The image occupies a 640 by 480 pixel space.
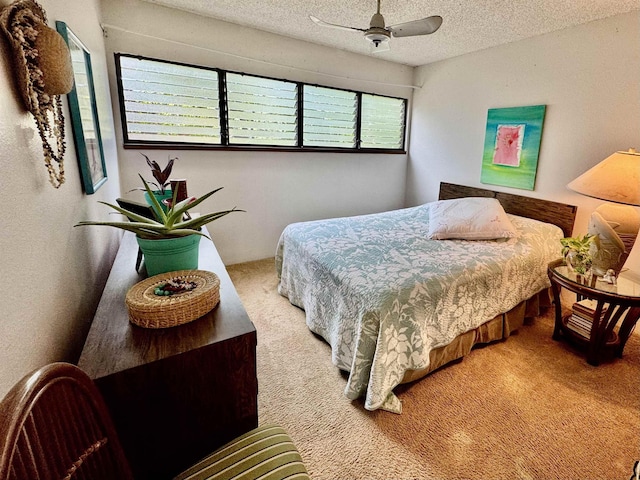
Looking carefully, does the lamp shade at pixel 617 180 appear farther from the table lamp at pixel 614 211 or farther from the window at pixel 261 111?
the window at pixel 261 111

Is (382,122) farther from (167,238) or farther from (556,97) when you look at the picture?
(167,238)

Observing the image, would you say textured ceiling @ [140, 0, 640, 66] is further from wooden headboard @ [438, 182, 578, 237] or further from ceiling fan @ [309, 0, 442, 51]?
wooden headboard @ [438, 182, 578, 237]

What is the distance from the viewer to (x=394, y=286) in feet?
5.59

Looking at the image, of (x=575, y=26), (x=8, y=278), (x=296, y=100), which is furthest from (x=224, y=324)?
(x=575, y=26)

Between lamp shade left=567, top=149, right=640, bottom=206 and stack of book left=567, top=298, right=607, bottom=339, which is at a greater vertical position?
lamp shade left=567, top=149, right=640, bottom=206

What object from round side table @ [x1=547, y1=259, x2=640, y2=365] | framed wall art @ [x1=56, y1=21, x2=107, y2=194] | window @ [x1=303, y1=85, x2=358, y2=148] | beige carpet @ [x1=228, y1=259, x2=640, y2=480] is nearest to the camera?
framed wall art @ [x1=56, y1=21, x2=107, y2=194]

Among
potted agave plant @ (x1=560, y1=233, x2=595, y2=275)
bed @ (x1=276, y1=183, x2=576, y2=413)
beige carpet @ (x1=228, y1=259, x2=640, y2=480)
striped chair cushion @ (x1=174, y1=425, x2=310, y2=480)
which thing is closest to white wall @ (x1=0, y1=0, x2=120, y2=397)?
striped chair cushion @ (x1=174, y1=425, x2=310, y2=480)

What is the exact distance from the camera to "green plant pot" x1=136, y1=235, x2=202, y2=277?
3.94 feet

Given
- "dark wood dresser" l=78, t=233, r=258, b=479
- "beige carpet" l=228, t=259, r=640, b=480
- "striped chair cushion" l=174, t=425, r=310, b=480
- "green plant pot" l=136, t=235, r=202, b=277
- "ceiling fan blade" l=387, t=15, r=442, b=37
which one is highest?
"ceiling fan blade" l=387, t=15, r=442, b=37

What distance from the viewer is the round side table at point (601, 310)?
1.84 meters

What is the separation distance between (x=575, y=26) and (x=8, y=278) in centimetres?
377

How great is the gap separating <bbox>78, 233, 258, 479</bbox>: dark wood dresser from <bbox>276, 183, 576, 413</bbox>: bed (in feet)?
2.62

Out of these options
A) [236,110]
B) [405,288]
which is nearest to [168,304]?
[405,288]

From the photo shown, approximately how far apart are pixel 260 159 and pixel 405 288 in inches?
88.9
